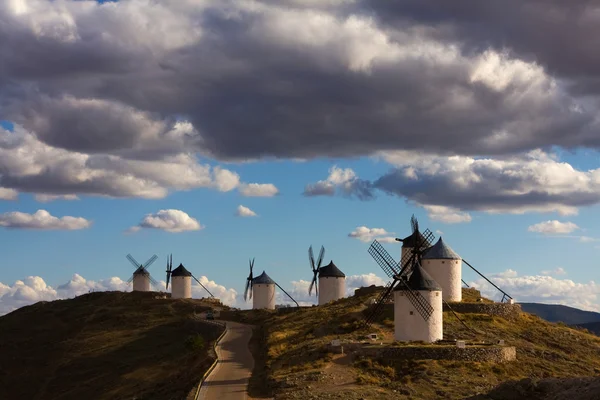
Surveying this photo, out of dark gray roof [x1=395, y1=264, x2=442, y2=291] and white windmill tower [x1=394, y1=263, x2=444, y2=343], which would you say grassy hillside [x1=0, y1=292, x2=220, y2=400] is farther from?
dark gray roof [x1=395, y1=264, x2=442, y2=291]

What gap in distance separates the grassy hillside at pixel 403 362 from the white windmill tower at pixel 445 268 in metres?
3.98

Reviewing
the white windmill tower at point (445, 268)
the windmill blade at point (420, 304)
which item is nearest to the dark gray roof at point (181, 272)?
the white windmill tower at point (445, 268)

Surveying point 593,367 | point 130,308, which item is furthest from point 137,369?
point 593,367

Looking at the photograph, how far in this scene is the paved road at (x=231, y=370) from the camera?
4838 cm

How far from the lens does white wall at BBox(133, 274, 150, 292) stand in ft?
397

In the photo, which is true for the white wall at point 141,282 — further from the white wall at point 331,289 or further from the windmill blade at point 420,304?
the windmill blade at point 420,304

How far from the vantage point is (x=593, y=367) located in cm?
5866

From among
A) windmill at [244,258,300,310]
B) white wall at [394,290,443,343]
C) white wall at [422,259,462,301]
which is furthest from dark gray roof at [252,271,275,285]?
white wall at [394,290,443,343]

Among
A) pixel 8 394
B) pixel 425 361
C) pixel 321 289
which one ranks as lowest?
pixel 8 394

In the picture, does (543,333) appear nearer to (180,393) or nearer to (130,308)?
(180,393)

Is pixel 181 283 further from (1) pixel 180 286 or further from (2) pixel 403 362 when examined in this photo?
(2) pixel 403 362

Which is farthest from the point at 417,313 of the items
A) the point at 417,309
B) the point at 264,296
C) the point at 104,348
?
the point at 264,296

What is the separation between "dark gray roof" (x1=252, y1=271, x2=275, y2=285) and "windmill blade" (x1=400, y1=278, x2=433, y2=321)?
44.8 metres

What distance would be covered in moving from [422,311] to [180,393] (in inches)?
705
